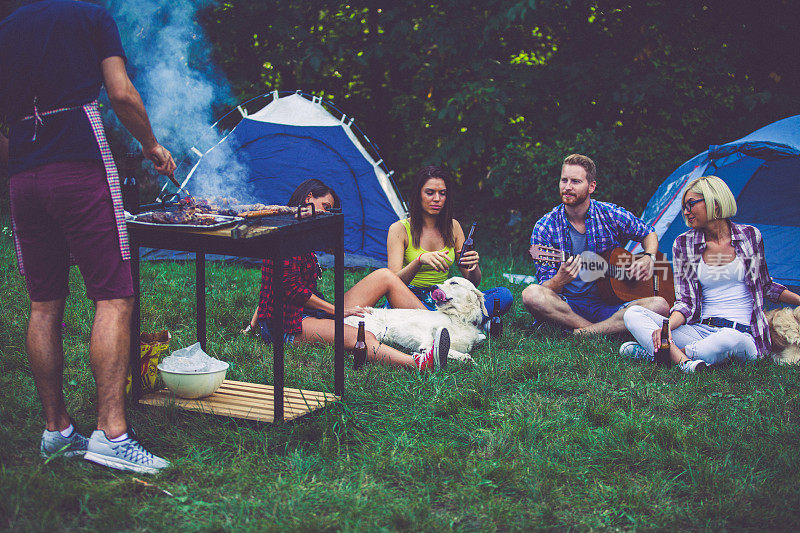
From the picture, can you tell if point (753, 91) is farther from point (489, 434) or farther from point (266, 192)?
point (489, 434)

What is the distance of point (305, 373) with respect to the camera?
360cm

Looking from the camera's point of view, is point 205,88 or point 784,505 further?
point 205,88

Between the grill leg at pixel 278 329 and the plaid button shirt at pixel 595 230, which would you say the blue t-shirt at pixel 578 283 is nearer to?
the plaid button shirt at pixel 595 230

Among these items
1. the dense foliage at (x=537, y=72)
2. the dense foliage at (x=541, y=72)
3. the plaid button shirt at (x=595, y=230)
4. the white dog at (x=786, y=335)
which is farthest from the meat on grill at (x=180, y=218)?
the dense foliage at (x=541, y=72)

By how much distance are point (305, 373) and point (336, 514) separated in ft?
4.63

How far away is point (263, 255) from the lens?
2.70 metres

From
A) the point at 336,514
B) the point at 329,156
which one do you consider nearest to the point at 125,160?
the point at 336,514

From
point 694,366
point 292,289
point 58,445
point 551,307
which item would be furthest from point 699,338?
point 58,445

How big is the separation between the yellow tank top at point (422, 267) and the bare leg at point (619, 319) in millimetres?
1025

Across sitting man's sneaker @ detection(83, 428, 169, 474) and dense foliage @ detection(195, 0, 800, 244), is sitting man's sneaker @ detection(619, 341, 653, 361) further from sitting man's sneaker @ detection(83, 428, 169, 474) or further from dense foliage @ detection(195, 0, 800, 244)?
dense foliage @ detection(195, 0, 800, 244)

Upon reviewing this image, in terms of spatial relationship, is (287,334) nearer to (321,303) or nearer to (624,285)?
(321,303)

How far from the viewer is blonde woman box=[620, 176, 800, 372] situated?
3.95 metres

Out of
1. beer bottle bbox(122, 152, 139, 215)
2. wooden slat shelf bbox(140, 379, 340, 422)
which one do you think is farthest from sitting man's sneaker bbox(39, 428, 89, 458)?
beer bottle bbox(122, 152, 139, 215)

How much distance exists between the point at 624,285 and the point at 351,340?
6.63 feet
